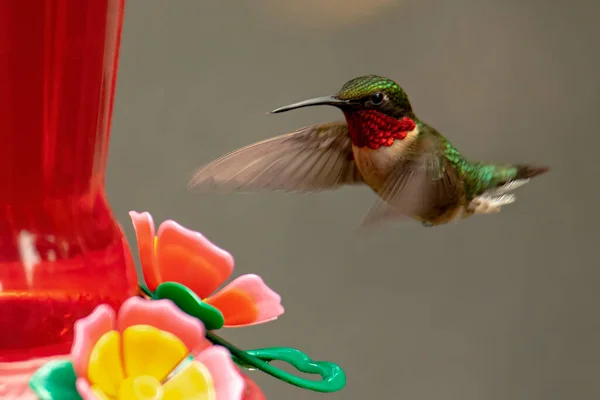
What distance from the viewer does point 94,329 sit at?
1.19 feet

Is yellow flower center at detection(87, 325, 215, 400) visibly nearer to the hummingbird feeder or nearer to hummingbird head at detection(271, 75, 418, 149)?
the hummingbird feeder

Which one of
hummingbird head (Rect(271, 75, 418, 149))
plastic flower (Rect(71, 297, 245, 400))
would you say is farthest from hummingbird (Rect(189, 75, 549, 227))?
plastic flower (Rect(71, 297, 245, 400))

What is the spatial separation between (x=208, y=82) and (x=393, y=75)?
1.57ft

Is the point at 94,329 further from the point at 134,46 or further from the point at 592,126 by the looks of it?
the point at 592,126

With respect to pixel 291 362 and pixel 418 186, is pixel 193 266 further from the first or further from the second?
pixel 418 186

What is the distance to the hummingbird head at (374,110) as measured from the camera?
2.36 ft

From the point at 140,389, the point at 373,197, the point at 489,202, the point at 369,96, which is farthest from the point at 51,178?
the point at 373,197

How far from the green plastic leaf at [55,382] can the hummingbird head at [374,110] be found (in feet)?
1.40

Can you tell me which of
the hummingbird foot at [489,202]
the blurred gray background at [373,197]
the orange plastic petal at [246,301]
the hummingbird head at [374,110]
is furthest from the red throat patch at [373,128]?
the blurred gray background at [373,197]

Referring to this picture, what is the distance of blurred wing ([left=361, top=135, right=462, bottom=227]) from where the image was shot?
72 cm

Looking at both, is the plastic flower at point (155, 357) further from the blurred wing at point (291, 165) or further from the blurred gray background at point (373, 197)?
the blurred gray background at point (373, 197)

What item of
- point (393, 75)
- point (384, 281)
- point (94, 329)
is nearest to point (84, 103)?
point (94, 329)

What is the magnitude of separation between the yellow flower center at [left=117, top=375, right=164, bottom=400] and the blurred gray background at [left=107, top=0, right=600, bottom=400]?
2.87ft

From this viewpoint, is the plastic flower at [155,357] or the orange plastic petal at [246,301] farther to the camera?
the orange plastic petal at [246,301]
